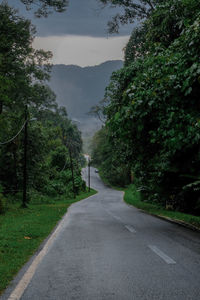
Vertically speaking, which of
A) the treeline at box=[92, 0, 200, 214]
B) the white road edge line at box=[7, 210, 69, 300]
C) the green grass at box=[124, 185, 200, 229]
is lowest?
the green grass at box=[124, 185, 200, 229]

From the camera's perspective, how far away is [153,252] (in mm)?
6832

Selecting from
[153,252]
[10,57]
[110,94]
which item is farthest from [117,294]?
[10,57]

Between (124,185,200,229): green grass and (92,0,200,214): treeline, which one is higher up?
(92,0,200,214): treeline

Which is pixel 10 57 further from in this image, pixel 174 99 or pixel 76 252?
pixel 76 252

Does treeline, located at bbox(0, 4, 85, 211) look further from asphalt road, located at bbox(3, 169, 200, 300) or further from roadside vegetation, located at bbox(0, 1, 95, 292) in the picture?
asphalt road, located at bbox(3, 169, 200, 300)

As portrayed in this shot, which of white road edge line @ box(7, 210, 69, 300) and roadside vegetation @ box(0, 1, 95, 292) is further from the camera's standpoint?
roadside vegetation @ box(0, 1, 95, 292)

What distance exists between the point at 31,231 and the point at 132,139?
15.7ft

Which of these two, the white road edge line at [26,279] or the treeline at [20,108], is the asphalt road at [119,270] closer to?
the white road edge line at [26,279]

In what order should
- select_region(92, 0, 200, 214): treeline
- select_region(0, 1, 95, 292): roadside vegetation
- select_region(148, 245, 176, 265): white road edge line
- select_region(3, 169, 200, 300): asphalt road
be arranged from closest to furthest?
1. select_region(3, 169, 200, 300): asphalt road
2. select_region(148, 245, 176, 265): white road edge line
3. select_region(92, 0, 200, 214): treeline
4. select_region(0, 1, 95, 292): roadside vegetation

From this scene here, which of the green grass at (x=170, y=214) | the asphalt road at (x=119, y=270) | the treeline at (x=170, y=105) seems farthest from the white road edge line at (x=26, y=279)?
the green grass at (x=170, y=214)

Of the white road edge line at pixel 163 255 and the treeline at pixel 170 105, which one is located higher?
the treeline at pixel 170 105

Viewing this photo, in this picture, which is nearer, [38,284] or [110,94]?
[38,284]

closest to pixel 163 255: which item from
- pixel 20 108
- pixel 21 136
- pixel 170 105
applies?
pixel 170 105

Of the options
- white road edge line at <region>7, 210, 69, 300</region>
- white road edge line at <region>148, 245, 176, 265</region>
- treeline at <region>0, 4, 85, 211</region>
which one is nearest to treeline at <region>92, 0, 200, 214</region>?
white road edge line at <region>148, 245, 176, 265</region>
